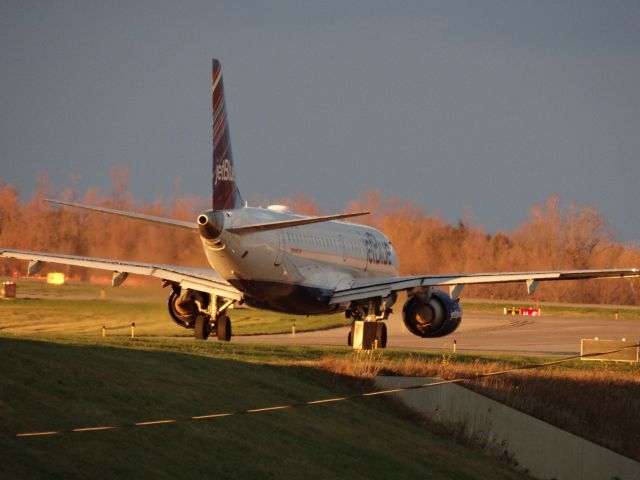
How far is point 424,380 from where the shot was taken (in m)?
33.5

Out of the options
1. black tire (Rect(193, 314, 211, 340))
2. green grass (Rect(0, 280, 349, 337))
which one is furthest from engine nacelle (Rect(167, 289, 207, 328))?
green grass (Rect(0, 280, 349, 337))

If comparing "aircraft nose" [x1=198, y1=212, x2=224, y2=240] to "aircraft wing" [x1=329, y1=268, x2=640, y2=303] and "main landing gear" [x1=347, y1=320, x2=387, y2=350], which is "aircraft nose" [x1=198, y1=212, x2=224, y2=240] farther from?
"main landing gear" [x1=347, y1=320, x2=387, y2=350]

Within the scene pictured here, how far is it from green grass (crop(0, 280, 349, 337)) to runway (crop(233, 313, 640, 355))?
245 cm

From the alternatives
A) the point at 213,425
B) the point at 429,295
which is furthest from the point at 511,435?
the point at 213,425

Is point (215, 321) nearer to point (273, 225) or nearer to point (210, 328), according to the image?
point (210, 328)

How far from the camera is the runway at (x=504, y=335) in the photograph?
5281 centimetres

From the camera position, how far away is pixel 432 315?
1684 inches

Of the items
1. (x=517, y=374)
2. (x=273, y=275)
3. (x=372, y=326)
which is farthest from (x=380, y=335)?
(x=273, y=275)

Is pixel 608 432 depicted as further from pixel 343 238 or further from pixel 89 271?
pixel 89 271

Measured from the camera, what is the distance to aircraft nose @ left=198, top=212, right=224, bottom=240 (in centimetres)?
3644

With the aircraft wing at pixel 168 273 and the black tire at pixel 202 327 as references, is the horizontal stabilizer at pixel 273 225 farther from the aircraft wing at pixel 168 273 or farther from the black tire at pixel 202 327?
the black tire at pixel 202 327

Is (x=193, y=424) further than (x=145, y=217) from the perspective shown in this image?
No

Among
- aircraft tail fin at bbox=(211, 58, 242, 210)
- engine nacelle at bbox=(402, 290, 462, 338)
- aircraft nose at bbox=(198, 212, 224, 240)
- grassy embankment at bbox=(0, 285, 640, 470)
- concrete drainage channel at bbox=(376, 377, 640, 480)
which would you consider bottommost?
concrete drainage channel at bbox=(376, 377, 640, 480)

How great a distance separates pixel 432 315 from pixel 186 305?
26.8 ft
